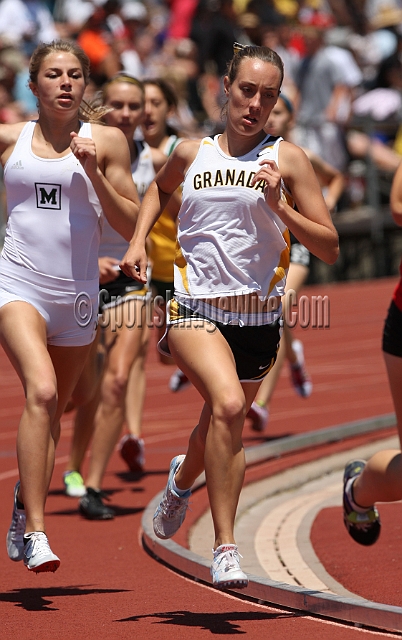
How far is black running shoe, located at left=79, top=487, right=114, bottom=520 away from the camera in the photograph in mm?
7277

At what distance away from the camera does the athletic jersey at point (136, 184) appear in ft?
25.7

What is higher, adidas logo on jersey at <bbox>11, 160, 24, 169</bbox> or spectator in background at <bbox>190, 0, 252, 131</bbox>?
spectator in background at <bbox>190, 0, 252, 131</bbox>

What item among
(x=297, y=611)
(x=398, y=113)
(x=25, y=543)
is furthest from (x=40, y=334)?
(x=398, y=113)

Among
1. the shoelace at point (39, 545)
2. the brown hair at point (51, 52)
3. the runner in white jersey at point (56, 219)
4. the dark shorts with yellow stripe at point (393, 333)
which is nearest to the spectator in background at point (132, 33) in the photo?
the brown hair at point (51, 52)

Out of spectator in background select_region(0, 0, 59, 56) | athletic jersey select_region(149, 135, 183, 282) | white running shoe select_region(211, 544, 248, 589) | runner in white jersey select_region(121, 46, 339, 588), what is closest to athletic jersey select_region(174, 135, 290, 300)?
runner in white jersey select_region(121, 46, 339, 588)

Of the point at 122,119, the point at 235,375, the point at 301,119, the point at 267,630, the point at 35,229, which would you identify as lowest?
the point at 267,630

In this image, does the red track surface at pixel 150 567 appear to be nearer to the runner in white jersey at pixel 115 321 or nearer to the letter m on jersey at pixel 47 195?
the runner in white jersey at pixel 115 321

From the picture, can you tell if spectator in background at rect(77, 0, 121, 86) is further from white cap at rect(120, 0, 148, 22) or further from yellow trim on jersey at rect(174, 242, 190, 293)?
yellow trim on jersey at rect(174, 242, 190, 293)

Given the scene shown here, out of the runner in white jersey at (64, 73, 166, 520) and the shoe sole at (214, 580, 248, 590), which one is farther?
the runner in white jersey at (64, 73, 166, 520)

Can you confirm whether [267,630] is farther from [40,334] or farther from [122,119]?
[122,119]

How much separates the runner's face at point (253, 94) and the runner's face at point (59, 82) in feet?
2.74

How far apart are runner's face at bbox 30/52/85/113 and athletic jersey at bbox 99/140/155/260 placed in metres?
2.20

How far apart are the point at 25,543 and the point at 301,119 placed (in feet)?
45.1

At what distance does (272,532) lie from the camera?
6.89 metres
